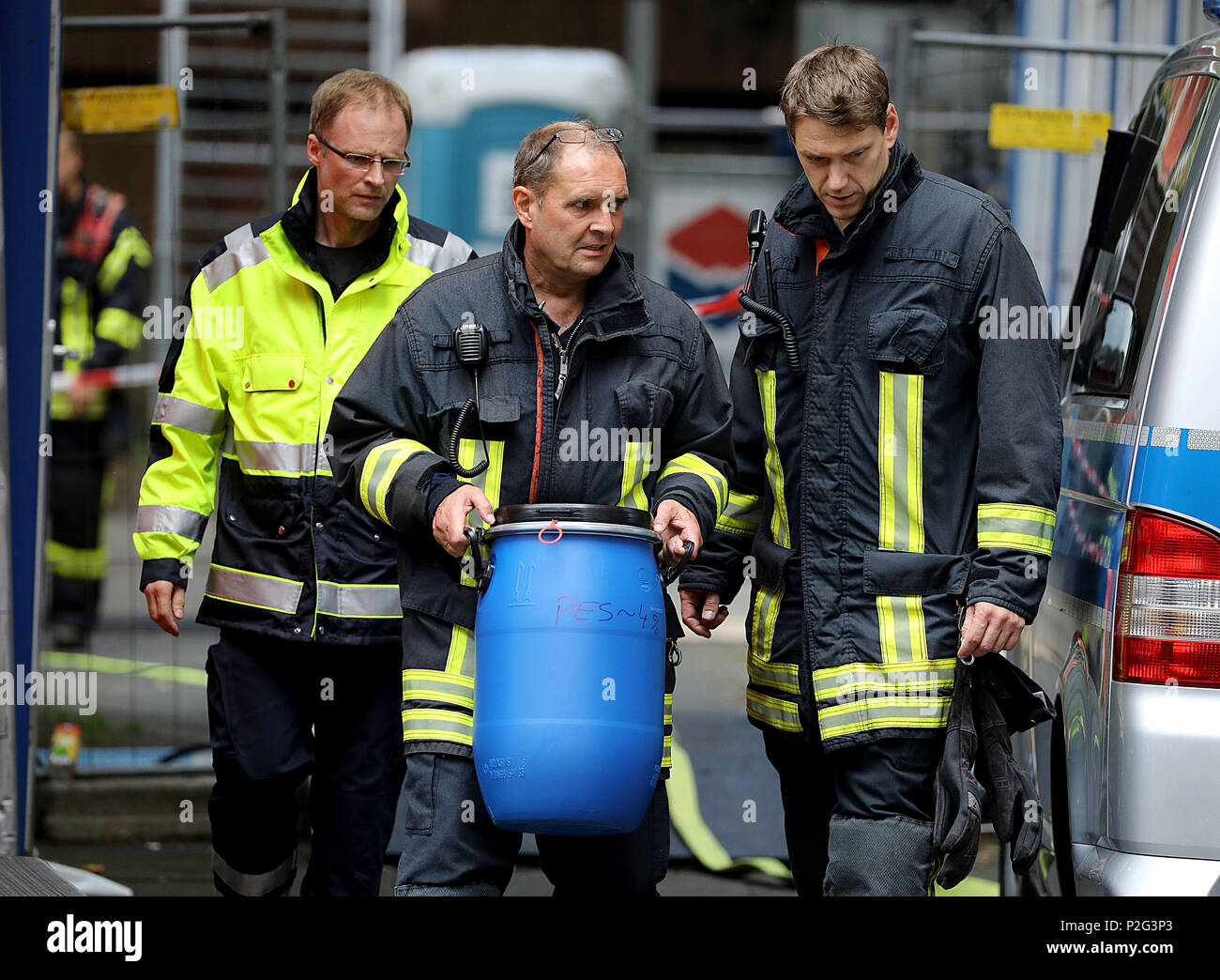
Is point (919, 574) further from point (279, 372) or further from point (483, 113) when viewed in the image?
point (483, 113)

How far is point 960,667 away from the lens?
334 cm

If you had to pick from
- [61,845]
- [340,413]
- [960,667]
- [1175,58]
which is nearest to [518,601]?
[340,413]

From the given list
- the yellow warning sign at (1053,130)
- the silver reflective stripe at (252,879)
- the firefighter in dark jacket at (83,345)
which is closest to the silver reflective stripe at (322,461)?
the silver reflective stripe at (252,879)

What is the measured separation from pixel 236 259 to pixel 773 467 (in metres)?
1.41

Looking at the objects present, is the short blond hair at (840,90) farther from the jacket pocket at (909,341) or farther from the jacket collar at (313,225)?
the jacket collar at (313,225)

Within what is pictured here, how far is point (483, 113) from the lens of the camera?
11188 millimetres

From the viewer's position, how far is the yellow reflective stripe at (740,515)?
3.80m

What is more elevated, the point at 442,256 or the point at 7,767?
the point at 442,256

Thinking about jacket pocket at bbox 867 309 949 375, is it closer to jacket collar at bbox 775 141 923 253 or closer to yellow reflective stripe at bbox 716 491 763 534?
jacket collar at bbox 775 141 923 253

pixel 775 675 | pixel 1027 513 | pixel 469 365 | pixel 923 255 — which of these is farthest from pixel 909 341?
pixel 469 365

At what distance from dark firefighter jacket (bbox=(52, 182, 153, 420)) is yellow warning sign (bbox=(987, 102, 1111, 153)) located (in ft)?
12.6

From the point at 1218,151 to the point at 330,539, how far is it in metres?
2.11
